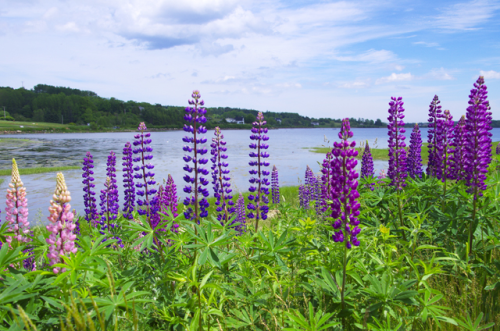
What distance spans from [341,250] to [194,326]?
4.48 feet

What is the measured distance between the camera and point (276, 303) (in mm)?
2535

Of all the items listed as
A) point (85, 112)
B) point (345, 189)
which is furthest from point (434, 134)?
point (85, 112)

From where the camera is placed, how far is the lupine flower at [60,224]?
2.23 m

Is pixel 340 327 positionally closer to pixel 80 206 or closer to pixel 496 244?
pixel 496 244

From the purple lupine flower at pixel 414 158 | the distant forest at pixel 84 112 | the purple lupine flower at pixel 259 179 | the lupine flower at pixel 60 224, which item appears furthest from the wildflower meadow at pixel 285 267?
the distant forest at pixel 84 112

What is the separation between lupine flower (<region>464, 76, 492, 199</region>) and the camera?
3.57m

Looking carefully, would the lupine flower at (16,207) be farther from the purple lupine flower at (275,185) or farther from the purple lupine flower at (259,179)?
the purple lupine flower at (275,185)

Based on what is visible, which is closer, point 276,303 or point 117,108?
point 276,303

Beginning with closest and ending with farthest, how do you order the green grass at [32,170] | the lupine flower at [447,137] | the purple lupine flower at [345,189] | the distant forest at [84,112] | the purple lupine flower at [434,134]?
the purple lupine flower at [345,189] < the lupine flower at [447,137] < the purple lupine flower at [434,134] < the green grass at [32,170] < the distant forest at [84,112]

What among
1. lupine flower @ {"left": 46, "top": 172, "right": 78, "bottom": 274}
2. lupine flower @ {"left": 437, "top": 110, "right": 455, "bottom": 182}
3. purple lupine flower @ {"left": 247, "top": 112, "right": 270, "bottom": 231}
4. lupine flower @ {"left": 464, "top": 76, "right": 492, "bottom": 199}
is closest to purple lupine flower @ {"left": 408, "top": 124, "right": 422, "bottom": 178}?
lupine flower @ {"left": 437, "top": 110, "right": 455, "bottom": 182}

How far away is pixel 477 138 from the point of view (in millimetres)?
3711

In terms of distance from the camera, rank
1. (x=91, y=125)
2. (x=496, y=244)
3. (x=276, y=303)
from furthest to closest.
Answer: (x=91, y=125) → (x=496, y=244) → (x=276, y=303)

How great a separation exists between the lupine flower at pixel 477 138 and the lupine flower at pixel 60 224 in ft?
13.7

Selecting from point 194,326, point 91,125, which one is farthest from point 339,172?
point 91,125
